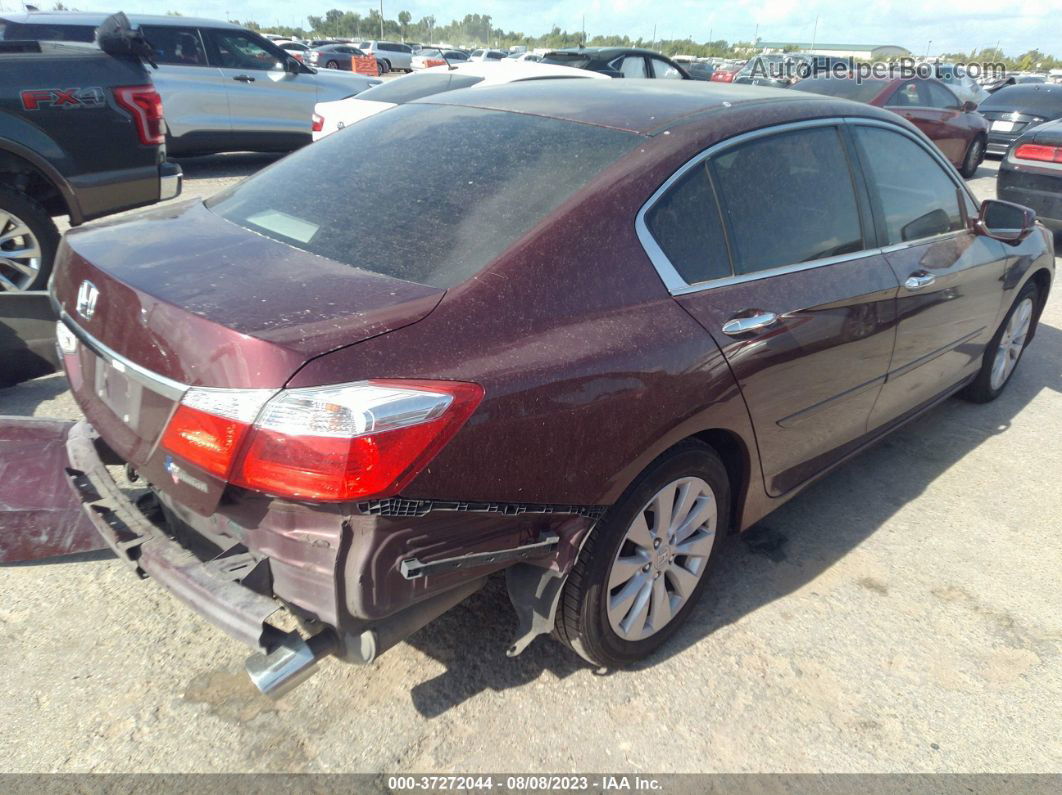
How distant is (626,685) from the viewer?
8.37ft

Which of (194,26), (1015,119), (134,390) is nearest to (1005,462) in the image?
(134,390)

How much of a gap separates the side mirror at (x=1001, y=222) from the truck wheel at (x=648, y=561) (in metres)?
2.32

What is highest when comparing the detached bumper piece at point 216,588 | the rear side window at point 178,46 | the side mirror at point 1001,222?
the rear side window at point 178,46

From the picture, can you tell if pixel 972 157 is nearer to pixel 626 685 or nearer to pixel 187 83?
pixel 187 83

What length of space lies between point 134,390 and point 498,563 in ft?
3.36

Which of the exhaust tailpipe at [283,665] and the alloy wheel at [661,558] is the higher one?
the exhaust tailpipe at [283,665]

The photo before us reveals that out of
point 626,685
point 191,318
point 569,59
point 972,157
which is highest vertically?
point 569,59

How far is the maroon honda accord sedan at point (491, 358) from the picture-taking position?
1834mm

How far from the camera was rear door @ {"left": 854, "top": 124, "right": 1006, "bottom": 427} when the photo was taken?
11.0ft

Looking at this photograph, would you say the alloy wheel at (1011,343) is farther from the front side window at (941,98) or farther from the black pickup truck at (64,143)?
the front side window at (941,98)

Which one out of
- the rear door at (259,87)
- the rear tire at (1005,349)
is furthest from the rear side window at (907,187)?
the rear door at (259,87)

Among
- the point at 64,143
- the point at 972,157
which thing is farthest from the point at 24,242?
the point at 972,157

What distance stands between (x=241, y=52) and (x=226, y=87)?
1.92ft

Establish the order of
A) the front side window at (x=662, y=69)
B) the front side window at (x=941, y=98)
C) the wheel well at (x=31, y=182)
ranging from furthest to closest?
the front side window at (x=941, y=98), the front side window at (x=662, y=69), the wheel well at (x=31, y=182)
